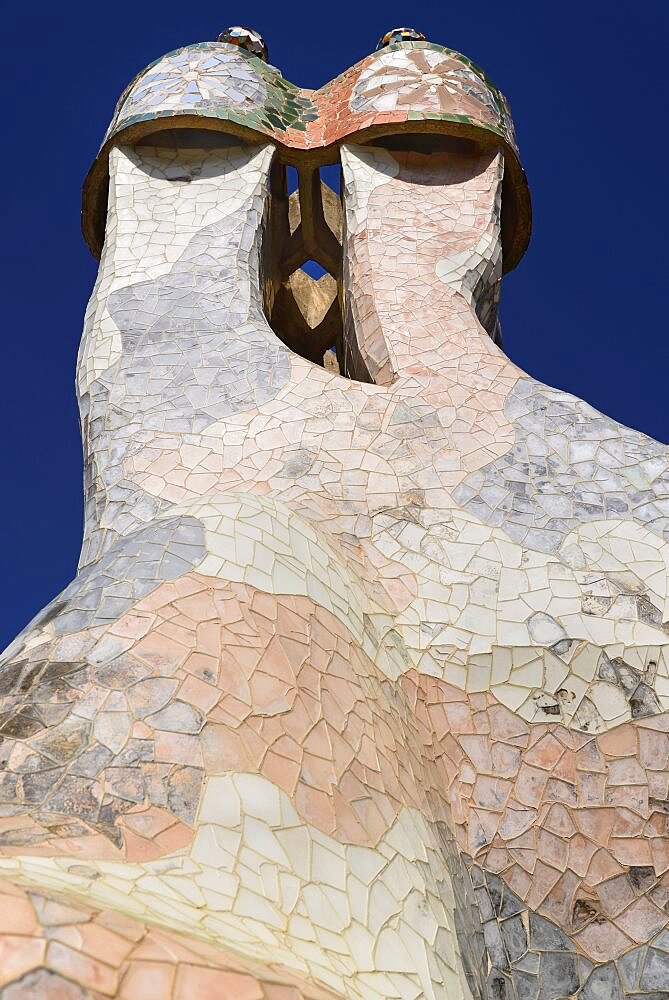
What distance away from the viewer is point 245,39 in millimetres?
6523

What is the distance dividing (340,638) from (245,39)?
4828 mm

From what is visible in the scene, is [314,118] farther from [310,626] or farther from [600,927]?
[600,927]

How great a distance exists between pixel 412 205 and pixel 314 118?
98cm

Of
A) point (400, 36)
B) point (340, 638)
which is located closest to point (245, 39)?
point (400, 36)

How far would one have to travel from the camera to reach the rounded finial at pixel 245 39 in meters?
6.50

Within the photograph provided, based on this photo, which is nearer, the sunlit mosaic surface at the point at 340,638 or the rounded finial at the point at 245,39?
the sunlit mosaic surface at the point at 340,638

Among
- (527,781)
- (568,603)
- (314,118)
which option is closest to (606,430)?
(568,603)

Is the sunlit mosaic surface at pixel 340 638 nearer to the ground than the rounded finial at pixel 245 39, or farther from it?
nearer to the ground

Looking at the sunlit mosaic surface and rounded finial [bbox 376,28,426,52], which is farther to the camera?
rounded finial [bbox 376,28,426,52]

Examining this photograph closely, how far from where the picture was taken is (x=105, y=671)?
2523 millimetres

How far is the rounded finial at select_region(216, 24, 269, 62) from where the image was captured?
6.50 metres

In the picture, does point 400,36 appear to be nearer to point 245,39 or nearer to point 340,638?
point 245,39

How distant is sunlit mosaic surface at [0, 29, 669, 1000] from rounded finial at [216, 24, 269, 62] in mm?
682

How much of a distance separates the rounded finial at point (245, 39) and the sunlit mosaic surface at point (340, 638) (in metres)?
0.68
